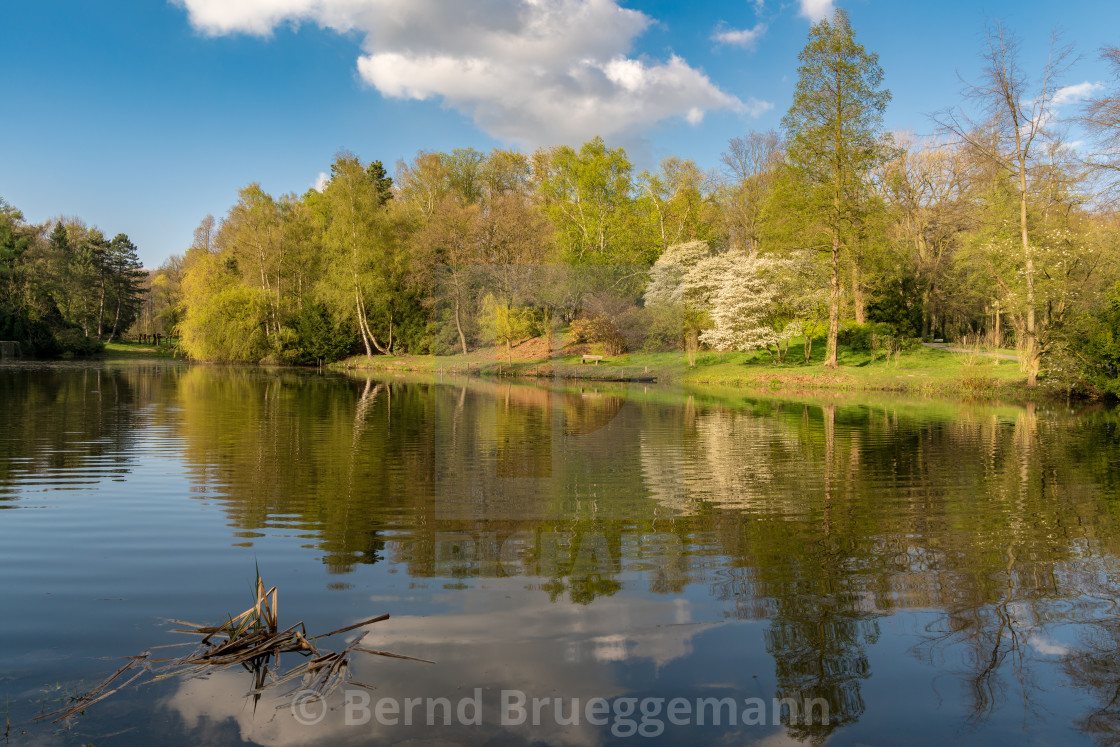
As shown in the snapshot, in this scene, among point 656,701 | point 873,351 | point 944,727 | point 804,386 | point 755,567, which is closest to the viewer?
point 944,727

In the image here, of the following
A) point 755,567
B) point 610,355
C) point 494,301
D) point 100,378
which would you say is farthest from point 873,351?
point 100,378

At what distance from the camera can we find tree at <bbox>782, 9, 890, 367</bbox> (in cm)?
3259

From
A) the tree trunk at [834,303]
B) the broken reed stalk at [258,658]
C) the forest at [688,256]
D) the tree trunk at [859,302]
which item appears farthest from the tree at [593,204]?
the broken reed stalk at [258,658]

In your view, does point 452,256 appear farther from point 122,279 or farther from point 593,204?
point 122,279

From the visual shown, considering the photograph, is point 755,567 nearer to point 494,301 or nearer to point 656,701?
point 656,701

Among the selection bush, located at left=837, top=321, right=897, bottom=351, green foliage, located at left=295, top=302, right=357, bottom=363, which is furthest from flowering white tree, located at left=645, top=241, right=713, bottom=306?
green foliage, located at left=295, top=302, right=357, bottom=363

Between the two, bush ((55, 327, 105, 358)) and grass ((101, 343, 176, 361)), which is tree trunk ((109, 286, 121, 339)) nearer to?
grass ((101, 343, 176, 361))

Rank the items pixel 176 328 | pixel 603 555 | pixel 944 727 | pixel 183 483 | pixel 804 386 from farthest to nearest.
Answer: pixel 176 328 < pixel 804 386 < pixel 183 483 < pixel 603 555 < pixel 944 727

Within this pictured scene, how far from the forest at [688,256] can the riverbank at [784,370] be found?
102cm

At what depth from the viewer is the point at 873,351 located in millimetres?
37094

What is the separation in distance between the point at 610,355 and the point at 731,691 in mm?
34745
